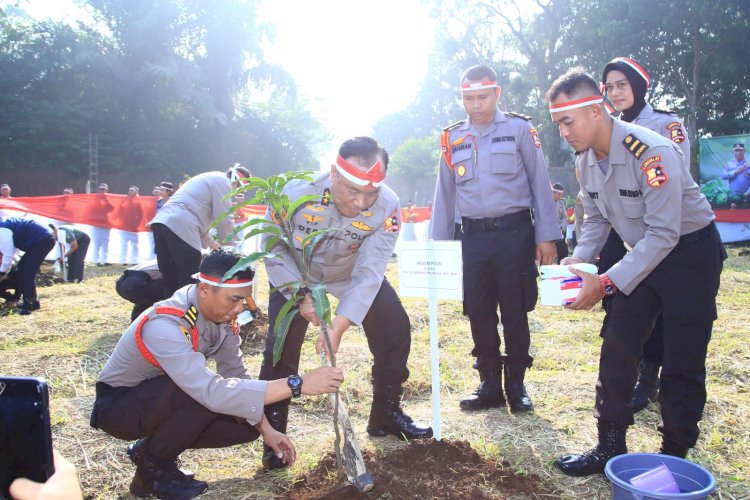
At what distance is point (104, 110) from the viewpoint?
84.6 ft

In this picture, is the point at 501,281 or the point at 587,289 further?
the point at 501,281

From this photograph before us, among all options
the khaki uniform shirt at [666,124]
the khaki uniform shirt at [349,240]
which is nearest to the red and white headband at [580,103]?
the khaki uniform shirt at [349,240]

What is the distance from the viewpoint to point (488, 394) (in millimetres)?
3787

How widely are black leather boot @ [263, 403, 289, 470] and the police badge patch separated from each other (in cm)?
111

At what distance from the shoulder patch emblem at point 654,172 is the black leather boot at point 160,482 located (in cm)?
257

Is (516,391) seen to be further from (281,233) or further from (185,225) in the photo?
(185,225)

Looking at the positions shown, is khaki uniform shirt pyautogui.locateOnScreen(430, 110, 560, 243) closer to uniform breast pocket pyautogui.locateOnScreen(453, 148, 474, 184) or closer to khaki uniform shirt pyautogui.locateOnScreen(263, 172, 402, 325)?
uniform breast pocket pyautogui.locateOnScreen(453, 148, 474, 184)

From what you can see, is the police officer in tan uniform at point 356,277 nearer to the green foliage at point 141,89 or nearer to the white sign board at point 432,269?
the white sign board at point 432,269

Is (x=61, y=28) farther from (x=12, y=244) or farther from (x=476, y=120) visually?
(x=476, y=120)

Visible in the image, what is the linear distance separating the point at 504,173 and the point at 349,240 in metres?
1.18

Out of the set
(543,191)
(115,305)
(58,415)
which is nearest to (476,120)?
(543,191)

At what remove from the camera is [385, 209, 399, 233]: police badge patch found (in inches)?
127

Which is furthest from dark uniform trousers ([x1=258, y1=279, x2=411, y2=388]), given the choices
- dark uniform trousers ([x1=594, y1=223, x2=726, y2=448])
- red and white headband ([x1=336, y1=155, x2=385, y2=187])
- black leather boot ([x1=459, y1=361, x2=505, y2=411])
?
dark uniform trousers ([x1=594, y1=223, x2=726, y2=448])

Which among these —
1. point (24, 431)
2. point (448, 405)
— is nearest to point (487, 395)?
point (448, 405)
